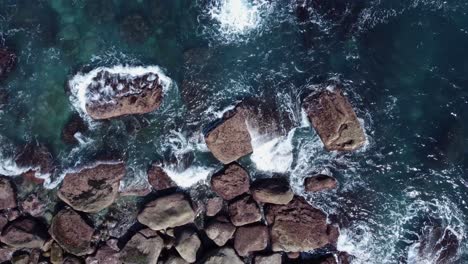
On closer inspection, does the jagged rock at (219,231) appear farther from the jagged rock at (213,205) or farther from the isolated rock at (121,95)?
the isolated rock at (121,95)

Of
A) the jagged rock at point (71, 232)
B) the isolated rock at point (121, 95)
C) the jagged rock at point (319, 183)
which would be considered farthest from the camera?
the jagged rock at point (319, 183)

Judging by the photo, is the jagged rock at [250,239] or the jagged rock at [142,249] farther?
the jagged rock at [250,239]

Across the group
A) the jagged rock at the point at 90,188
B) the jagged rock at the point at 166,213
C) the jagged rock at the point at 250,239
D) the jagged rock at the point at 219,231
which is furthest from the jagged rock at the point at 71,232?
the jagged rock at the point at 250,239

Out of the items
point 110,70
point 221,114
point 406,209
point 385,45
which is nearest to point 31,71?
point 110,70

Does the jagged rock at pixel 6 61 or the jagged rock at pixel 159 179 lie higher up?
the jagged rock at pixel 6 61

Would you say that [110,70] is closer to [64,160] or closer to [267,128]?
[64,160]

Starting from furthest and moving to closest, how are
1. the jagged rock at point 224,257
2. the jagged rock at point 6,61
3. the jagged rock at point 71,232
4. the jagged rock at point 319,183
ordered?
the jagged rock at point 6,61
the jagged rock at point 319,183
the jagged rock at point 71,232
the jagged rock at point 224,257

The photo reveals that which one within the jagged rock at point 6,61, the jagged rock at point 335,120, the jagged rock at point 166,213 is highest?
the jagged rock at point 6,61
